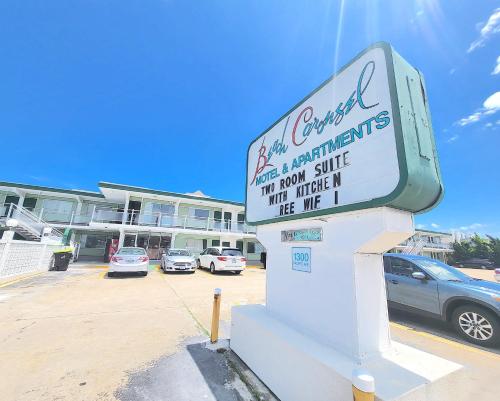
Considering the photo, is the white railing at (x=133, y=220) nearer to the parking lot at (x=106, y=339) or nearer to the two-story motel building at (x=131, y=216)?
the two-story motel building at (x=131, y=216)

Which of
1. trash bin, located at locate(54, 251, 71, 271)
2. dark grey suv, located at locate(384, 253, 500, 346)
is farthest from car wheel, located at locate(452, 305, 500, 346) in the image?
trash bin, located at locate(54, 251, 71, 271)

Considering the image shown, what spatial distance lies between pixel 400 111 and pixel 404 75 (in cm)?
55

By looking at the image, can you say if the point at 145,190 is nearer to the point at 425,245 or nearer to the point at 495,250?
the point at 425,245

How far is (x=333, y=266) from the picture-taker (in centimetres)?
253

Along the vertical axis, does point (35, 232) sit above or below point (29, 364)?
above

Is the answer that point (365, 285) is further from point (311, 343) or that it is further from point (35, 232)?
point (35, 232)

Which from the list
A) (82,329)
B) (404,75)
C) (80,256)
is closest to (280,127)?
(404,75)

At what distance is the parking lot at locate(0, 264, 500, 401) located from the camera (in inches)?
114

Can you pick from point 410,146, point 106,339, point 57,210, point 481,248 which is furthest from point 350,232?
point 481,248

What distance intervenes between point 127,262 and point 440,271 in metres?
12.2

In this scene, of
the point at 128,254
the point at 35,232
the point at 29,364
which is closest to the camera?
the point at 29,364

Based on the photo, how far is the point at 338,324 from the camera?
2.40 m

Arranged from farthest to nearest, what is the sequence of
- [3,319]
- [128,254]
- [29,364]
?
[128,254] → [3,319] → [29,364]

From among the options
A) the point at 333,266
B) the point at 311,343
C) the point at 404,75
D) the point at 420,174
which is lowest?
the point at 311,343
